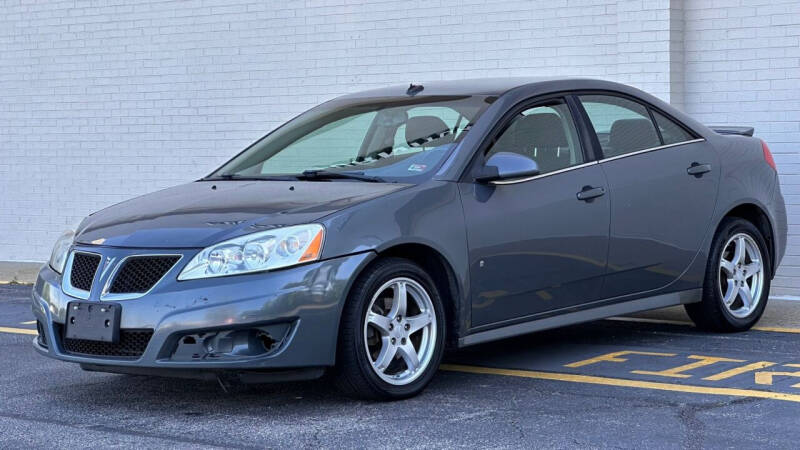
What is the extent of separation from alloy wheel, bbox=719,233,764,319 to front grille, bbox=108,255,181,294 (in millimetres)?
3620

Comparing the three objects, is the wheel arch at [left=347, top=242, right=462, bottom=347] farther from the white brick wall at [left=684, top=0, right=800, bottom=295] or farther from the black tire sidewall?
the white brick wall at [left=684, top=0, right=800, bottom=295]

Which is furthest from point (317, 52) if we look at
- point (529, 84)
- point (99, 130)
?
point (529, 84)

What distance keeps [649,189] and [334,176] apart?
1.87m

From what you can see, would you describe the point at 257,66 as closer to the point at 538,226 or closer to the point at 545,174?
the point at 545,174

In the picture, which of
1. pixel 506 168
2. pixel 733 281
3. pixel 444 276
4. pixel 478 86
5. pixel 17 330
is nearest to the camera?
pixel 444 276

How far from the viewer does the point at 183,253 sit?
5949 mm

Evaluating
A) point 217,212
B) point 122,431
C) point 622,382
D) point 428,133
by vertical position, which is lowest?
point 622,382

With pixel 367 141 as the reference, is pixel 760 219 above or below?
below

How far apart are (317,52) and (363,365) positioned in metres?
6.94

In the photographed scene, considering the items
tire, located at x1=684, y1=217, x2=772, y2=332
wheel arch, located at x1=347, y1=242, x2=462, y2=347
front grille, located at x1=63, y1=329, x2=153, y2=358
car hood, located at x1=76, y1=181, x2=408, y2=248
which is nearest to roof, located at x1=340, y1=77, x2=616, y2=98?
car hood, located at x1=76, y1=181, x2=408, y2=248

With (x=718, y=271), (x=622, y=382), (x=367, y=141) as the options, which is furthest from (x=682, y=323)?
(x=367, y=141)

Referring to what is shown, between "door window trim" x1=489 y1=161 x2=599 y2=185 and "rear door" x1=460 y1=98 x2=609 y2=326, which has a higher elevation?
"door window trim" x1=489 y1=161 x2=599 y2=185

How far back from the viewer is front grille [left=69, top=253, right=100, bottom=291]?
Result: 623 cm

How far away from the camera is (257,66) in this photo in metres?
12.9
